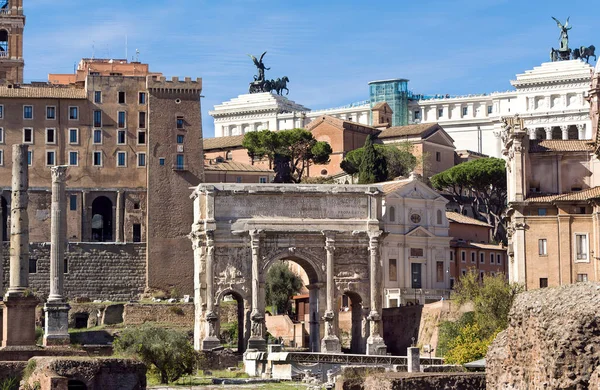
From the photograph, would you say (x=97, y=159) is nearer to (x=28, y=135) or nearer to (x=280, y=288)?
(x=28, y=135)

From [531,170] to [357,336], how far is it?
11.1m

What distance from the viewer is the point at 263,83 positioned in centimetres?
15588

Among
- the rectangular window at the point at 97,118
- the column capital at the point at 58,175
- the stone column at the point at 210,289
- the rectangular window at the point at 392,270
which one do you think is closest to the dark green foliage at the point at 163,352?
the column capital at the point at 58,175

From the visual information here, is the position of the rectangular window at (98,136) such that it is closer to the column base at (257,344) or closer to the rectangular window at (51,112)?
the rectangular window at (51,112)

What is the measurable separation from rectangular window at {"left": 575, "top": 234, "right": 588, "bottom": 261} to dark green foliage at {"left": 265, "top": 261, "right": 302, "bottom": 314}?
22973 millimetres

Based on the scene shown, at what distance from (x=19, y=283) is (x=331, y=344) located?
19458 millimetres

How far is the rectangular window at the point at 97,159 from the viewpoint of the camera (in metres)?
88.1

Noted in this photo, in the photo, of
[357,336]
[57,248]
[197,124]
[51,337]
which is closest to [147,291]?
[197,124]

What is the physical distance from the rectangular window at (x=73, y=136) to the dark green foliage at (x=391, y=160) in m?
22.4

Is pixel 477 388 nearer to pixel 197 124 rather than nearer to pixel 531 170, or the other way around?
pixel 531 170

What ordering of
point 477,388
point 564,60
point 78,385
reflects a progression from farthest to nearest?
point 564,60 → point 78,385 → point 477,388

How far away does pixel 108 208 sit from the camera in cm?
8938

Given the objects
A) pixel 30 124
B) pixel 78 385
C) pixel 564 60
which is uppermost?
pixel 564 60

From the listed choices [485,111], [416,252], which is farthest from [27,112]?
[485,111]
